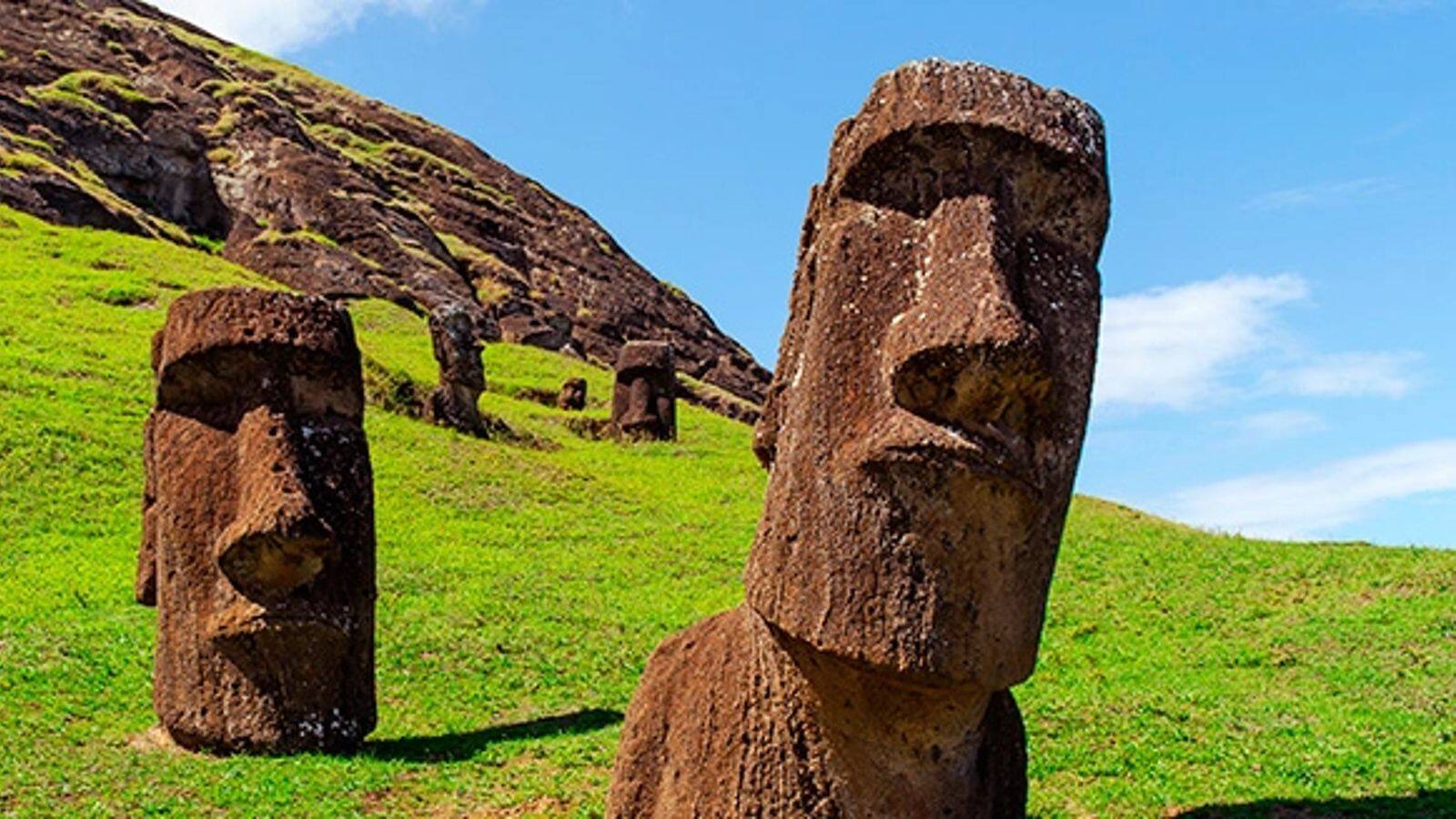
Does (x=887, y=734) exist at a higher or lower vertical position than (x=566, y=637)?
higher

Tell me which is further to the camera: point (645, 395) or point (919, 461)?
point (645, 395)

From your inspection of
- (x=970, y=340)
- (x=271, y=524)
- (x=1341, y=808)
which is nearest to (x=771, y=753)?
(x=970, y=340)

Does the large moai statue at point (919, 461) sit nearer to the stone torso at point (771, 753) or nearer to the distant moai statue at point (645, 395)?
the stone torso at point (771, 753)

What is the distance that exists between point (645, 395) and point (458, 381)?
18.7ft

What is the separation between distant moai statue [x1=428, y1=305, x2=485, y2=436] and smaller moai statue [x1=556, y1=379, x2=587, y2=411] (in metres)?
8.70

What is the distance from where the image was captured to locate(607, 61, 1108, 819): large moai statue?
423 cm

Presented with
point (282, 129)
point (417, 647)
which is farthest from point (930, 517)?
point (282, 129)

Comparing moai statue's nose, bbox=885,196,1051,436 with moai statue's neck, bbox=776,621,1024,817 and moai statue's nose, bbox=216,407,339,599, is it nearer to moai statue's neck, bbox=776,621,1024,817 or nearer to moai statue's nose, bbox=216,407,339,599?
moai statue's neck, bbox=776,621,1024,817

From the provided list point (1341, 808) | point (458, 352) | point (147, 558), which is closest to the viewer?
point (1341, 808)

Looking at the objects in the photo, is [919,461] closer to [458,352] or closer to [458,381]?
[458,381]

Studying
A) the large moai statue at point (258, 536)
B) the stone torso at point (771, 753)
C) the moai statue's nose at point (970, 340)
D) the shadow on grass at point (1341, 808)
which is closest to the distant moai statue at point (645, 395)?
the large moai statue at point (258, 536)

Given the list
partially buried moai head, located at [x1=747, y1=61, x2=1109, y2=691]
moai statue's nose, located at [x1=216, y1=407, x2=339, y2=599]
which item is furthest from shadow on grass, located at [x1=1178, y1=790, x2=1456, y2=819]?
moai statue's nose, located at [x1=216, y1=407, x2=339, y2=599]

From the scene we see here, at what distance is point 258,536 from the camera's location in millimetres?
9500

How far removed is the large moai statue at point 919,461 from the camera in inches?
167
